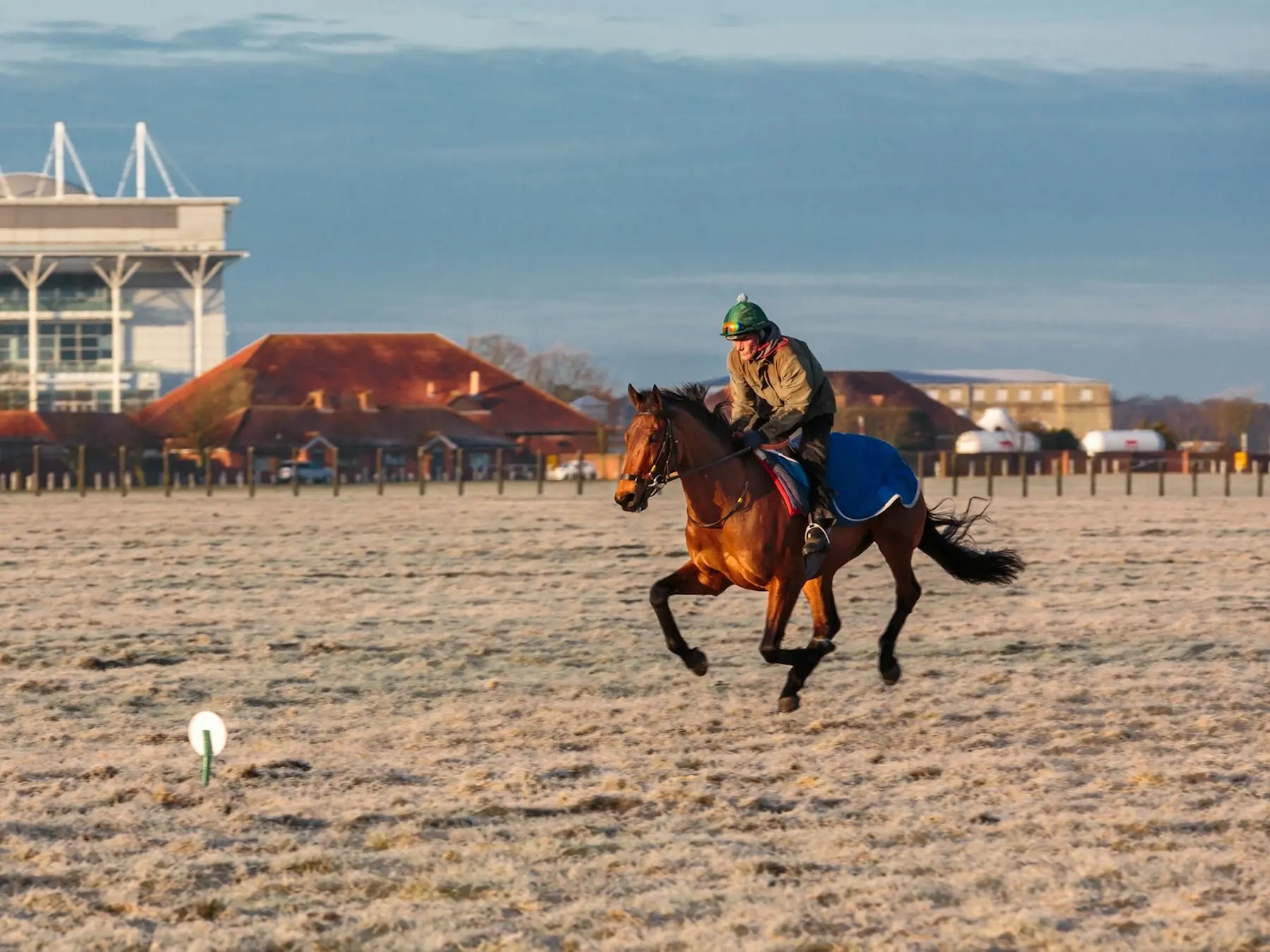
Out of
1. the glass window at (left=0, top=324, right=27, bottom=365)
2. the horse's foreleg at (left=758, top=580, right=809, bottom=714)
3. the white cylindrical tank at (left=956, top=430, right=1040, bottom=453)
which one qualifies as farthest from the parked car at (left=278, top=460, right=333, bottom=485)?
the horse's foreleg at (left=758, top=580, right=809, bottom=714)

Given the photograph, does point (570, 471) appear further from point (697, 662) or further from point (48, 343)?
point (697, 662)

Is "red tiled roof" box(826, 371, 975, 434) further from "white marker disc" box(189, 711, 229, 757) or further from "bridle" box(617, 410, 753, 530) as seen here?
"white marker disc" box(189, 711, 229, 757)

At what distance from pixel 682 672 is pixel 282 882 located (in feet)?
21.0

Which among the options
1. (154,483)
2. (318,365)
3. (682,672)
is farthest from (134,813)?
(318,365)

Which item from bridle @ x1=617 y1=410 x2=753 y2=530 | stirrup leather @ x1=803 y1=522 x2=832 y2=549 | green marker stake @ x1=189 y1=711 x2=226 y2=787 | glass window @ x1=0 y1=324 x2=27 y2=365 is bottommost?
green marker stake @ x1=189 y1=711 x2=226 y2=787

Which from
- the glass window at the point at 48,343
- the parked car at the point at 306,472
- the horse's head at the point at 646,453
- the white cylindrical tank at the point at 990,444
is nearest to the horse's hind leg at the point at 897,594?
the horse's head at the point at 646,453

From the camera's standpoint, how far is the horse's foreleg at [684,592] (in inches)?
463

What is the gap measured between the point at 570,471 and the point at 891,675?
263 ft

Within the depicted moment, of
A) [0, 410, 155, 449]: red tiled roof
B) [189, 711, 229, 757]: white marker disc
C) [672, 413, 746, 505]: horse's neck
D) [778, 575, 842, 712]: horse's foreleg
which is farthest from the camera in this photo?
[0, 410, 155, 449]: red tiled roof

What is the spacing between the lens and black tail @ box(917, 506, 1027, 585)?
13.5 metres

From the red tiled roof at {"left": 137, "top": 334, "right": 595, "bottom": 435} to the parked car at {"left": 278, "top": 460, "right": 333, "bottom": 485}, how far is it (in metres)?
12.1

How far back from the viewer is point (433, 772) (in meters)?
9.26

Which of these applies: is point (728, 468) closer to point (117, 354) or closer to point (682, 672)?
point (682, 672)

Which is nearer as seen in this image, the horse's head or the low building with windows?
the horse's head
